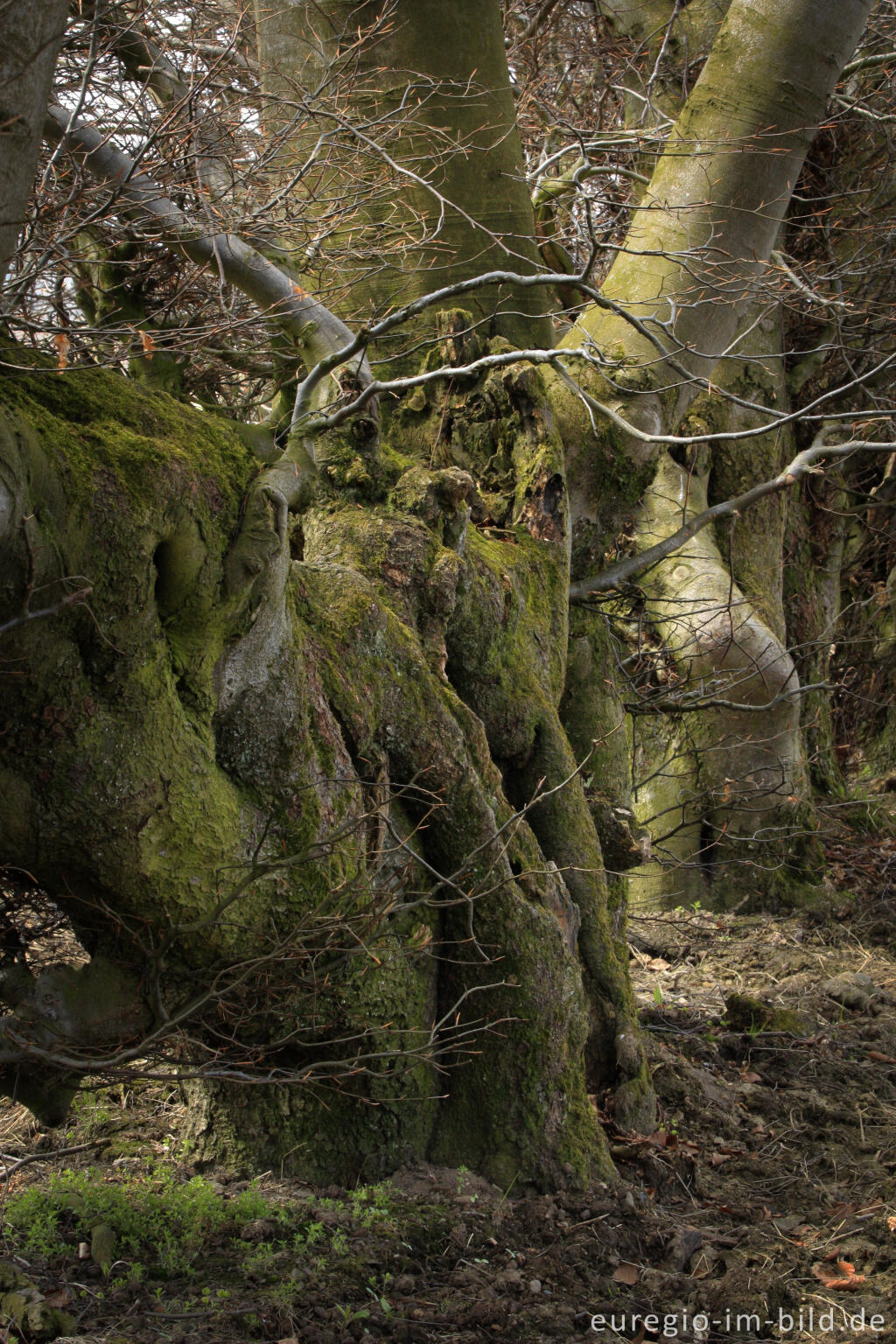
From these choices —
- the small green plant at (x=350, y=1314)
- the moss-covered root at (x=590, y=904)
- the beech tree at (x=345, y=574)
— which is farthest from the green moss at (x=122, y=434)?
the small green plant at (x=350, y=1314)

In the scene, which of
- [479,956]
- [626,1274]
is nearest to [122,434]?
[479,956]

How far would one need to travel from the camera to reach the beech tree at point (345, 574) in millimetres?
2693

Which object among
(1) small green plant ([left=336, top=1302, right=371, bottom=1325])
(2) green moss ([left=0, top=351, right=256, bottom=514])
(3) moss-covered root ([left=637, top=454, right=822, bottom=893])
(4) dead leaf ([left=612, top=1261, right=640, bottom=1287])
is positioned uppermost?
(3) moss-covered root ([left=637, top=454, right=822, bottom=893])

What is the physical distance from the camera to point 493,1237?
131 inches

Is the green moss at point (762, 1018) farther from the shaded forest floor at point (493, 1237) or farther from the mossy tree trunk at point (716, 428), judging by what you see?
the mossy tree trunk at point (716, 428)

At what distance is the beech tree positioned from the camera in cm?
269

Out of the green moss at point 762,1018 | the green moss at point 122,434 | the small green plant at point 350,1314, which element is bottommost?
the small green plant at point 350,1314

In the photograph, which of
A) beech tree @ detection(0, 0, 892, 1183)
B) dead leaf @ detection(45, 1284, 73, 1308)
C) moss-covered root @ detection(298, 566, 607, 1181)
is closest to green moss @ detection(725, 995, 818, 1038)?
beech tree @ detection(0, 0, 892, 1183)

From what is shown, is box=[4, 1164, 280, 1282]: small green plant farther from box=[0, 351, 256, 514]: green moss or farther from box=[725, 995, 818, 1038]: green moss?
box=[725, 995, 818, 1038]: green moss

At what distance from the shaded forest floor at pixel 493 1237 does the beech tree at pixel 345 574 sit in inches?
10.7

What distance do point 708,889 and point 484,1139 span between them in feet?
14.4

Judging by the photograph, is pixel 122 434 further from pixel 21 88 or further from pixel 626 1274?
pixel 626 1274

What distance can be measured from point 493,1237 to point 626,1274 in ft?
1.44

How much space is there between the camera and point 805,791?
7922mm
